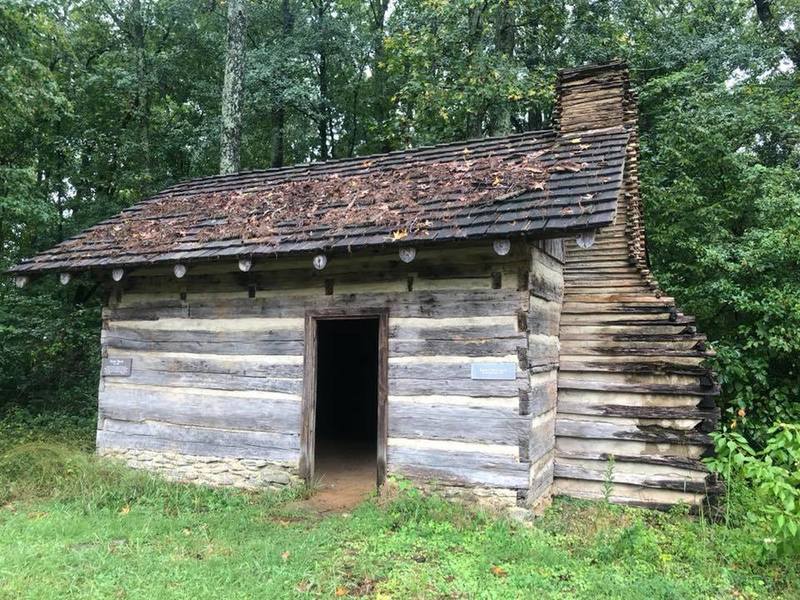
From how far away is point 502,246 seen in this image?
213 inches

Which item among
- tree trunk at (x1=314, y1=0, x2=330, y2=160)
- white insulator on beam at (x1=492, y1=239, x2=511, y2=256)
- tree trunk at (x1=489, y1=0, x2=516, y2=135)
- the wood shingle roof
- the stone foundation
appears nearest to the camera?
white insulator on beam at (x1=492, y1=239, x2=511, y2=256)

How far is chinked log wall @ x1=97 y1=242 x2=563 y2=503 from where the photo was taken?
5.78m

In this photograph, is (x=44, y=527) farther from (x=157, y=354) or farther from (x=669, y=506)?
(x=669, y=506)

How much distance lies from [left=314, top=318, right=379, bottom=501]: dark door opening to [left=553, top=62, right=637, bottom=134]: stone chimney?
4.58 m

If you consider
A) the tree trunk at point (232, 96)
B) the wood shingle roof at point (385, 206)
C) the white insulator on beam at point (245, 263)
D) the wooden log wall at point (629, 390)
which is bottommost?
the wooden log wall at point (629, 390)

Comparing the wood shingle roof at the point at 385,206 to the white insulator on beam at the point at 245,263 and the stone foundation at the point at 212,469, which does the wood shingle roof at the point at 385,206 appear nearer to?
the white insulator on beam at the point at 245,263

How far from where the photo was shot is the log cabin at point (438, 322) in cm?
579

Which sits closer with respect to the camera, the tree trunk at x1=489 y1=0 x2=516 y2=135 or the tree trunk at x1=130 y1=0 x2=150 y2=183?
the tree trunk at x1=489 y1=0 x2=516 y2=135

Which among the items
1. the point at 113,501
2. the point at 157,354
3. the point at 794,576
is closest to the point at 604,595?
the point at 794,576

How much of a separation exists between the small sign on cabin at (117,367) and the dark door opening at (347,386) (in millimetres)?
3236

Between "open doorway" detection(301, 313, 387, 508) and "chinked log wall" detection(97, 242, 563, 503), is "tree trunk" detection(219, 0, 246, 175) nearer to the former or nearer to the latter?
"open doorway" detection(301, 313, 387, 508)

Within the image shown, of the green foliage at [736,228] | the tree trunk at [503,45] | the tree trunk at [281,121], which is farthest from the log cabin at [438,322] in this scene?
the tree trunk at [281,121]

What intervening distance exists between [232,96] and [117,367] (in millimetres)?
7990

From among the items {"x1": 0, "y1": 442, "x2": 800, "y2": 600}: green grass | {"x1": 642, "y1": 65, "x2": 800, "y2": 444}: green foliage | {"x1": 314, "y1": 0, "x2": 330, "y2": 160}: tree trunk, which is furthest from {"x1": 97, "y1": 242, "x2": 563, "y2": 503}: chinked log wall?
{"x1": 314, "y1": 0, "x2": 330, "y2": 160}: tree trunk
